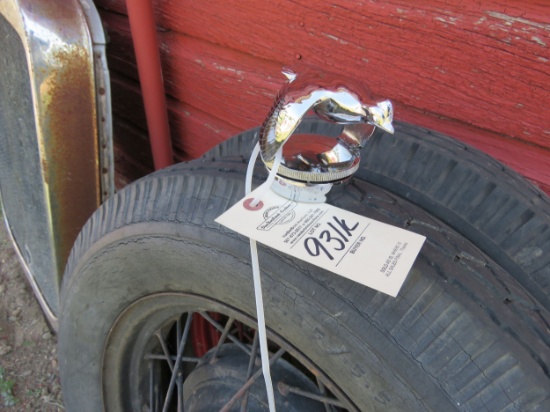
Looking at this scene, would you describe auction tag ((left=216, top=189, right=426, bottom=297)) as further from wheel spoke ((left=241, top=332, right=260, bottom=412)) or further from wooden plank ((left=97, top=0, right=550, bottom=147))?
wooden plank ((left=97, top=0, right=550, bottom=147))

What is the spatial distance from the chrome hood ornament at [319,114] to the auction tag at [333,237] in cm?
3

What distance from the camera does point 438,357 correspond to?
20.9 inches

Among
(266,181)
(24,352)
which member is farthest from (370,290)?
(24,352)

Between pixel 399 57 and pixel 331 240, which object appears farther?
pixel 399 57

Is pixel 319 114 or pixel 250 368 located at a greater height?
pixel 319 114

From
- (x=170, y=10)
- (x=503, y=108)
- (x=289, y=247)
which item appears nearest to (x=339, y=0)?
(x=503, y=108)

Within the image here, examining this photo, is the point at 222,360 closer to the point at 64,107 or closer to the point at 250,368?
the point at 250,368

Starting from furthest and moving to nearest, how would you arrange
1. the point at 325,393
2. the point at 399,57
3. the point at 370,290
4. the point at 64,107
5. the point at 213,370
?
the point at 64,107 → the point at 399,57 → the point at 213,370 → the point at 325,393 → the point at 370,290

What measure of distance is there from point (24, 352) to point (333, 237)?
5.00 ft

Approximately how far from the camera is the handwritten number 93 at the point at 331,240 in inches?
22.0

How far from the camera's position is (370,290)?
57 centimetres

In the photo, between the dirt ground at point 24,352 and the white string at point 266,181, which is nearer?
the white string at point 266,181

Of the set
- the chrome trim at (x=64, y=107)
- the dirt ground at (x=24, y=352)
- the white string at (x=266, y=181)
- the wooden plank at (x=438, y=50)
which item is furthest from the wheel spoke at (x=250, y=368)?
the dirt ground at (x=24, y=352)

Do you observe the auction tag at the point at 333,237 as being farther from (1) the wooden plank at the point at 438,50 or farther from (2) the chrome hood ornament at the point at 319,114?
(1) the wooden plank at the point at 438,50
